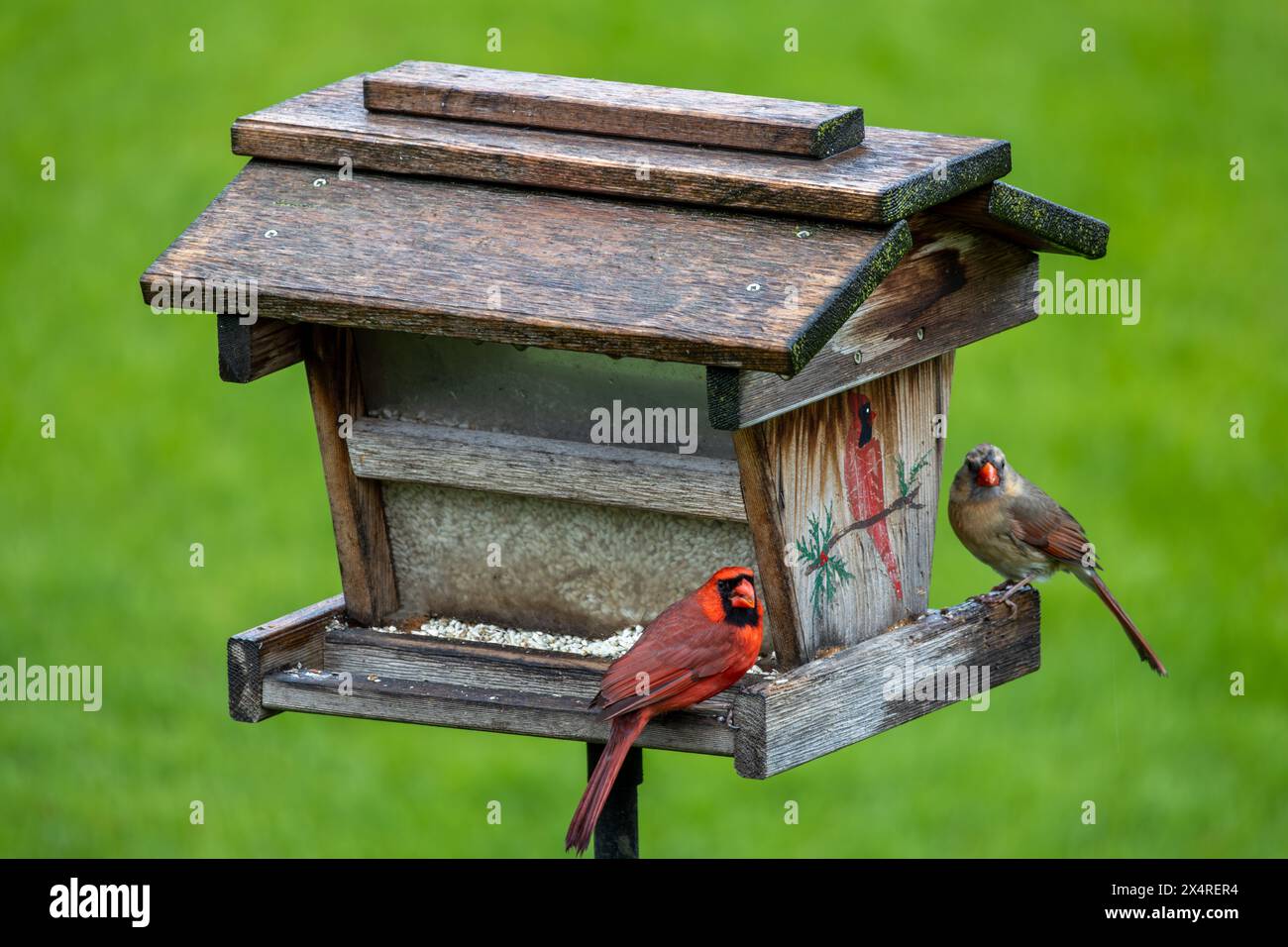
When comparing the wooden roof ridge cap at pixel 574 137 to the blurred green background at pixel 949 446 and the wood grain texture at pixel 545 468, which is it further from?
the blurred green background at pixel 949 446

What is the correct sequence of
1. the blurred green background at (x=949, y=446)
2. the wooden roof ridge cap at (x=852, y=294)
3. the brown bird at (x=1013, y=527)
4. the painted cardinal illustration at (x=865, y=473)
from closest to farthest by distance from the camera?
the wooden roof ridge cap at (x=852, y=294), the painted cardinal illustration at (x=865, y=473), the brown bird at (x=1013, y=527), the blurred green background at (x=949, y=446)

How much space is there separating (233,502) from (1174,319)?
5014 millimetres

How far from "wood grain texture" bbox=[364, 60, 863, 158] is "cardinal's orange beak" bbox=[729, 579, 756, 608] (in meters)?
1.01

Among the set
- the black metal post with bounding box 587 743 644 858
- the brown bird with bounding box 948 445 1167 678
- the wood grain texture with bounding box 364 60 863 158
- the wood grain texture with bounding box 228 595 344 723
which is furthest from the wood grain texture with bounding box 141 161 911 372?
the brown bird with bounding box 948 445 1167 678

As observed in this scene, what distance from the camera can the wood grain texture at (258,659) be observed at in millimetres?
6105

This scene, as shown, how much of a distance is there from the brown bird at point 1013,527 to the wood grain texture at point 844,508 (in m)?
0.45

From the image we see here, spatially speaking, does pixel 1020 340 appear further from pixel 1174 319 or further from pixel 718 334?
pixel 718 334

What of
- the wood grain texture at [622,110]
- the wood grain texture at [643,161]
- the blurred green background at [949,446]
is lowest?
the blurred green background at [949,446]

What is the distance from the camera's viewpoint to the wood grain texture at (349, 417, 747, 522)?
19.3 feet

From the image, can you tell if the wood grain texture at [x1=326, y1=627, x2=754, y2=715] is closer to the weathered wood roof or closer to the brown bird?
the weathered wood roof

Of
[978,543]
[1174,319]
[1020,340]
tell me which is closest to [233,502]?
[1020,340]

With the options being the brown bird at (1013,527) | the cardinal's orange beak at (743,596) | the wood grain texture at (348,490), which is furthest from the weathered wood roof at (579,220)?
the brown bird at (1013,527)

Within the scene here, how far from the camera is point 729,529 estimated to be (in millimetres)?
6012

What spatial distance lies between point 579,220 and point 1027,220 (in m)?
1.13
